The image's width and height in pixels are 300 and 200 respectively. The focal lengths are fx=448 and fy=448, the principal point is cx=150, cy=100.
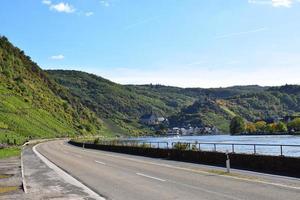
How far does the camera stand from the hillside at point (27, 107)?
11059 cm

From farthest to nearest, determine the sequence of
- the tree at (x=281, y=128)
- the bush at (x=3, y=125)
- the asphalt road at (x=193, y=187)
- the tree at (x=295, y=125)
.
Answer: the tree at (x=281, y=128) → the tree at (x=295, y=125) → the bush at (x=3, y=125) → the asphalt road at (x=193, y=187)

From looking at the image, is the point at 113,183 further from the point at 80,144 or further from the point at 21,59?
the point at 21,59

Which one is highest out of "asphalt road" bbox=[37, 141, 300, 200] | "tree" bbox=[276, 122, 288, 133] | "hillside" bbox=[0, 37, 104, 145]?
"hillside" bbox=[0, 37, 104, 145]

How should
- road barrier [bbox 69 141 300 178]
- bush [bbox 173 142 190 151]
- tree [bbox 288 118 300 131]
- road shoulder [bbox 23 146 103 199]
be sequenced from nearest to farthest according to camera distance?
road shoulder [bbox 23 146 103 199]
road barrier [bbox 69 141 300 178]
bush [bbox 173 142 190 151]
tree [bbox 288 118 300 131]

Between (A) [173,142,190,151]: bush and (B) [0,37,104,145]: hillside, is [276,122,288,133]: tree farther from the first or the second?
(A) [173,142,190,151]: bush

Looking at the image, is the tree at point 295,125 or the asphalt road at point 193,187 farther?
the tree at point 295,125

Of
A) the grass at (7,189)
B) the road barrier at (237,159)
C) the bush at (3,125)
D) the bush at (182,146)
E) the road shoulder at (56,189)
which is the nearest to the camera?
the road shoulder at (56,189)

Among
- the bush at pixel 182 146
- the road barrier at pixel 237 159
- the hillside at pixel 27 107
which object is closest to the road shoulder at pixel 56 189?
the road barrier at pixel 237 159

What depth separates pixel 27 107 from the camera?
13512 cm

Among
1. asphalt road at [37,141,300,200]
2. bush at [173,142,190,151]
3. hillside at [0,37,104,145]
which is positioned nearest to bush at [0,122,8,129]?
hillside at [0,37,104,145]

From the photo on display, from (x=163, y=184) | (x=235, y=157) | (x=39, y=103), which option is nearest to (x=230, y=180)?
(x=163, y=184)

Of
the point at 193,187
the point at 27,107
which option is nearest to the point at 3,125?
the point at 27,107

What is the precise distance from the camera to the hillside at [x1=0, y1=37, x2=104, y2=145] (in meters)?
111

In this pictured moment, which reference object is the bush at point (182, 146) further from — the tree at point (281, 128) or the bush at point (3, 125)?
the tree at point (281, 128)
